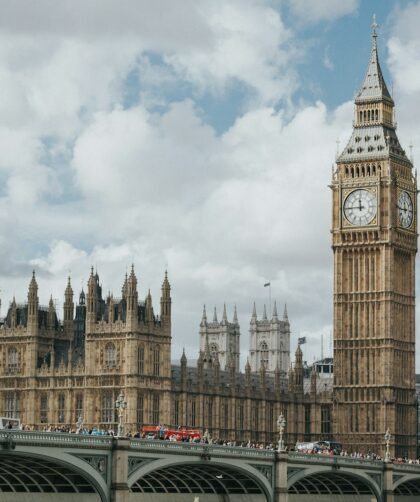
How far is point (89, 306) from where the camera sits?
5261 inches

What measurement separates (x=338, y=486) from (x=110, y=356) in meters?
30.1

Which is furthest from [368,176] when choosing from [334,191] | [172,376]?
[172,376]

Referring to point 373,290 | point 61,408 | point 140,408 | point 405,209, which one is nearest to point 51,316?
point 61,408

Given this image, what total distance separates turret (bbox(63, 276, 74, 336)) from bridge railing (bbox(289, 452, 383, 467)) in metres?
40.2

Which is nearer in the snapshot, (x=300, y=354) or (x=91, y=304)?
(x=91, y=304)

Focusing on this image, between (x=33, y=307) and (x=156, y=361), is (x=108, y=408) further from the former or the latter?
(x=33, y=307)

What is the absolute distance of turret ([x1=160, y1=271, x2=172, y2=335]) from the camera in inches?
5266

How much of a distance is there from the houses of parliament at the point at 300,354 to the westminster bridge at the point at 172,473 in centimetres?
2847

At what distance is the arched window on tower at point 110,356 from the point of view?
13200 cm

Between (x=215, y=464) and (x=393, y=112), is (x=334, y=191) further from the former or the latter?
(x=215, y=464)

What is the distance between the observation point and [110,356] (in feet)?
434

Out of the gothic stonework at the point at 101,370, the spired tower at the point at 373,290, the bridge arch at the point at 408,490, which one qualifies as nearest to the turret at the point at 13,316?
the gothic stonework at the point at 101,370

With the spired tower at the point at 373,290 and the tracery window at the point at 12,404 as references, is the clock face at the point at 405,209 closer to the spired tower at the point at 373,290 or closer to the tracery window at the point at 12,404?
the spired tower at the point at 373,290

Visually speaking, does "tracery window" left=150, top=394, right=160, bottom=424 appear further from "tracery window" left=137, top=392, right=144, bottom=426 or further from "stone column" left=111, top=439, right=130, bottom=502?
"stone column" left=111, top=439, right=130, bottom=502
